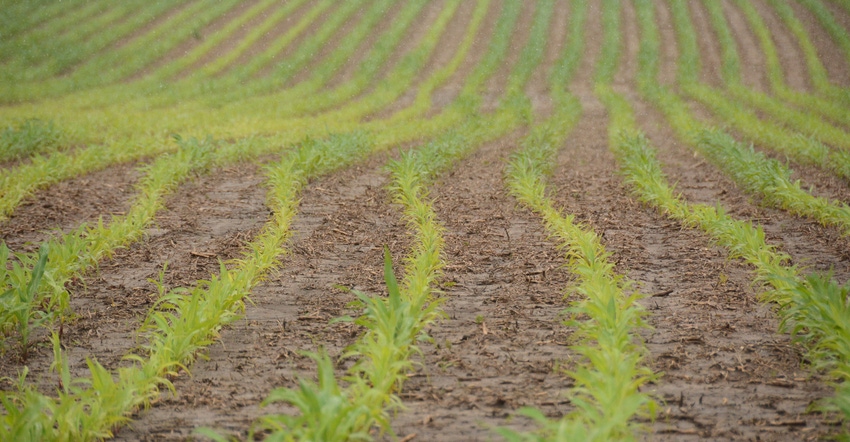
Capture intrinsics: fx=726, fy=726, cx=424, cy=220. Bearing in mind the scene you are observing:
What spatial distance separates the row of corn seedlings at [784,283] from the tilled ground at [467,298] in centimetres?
12

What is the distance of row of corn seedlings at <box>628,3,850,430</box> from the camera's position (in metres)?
3.73

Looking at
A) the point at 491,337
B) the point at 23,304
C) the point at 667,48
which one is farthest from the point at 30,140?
the point at 667,48

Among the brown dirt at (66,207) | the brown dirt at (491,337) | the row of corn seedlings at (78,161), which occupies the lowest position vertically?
the brown dirt at (491,337)

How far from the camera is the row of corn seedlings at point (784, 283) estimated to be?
3730 mm

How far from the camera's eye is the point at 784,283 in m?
4.77

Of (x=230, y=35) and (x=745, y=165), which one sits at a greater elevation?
(x=230, y=35)

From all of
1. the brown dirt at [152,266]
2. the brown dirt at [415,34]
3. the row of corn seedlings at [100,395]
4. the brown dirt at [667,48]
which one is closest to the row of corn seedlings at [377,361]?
the row of corn seedlings at [100,395]

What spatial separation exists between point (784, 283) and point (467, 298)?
210 cm

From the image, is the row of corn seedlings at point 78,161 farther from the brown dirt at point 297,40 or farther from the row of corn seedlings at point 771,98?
the row of corn seedlings at point 771,98

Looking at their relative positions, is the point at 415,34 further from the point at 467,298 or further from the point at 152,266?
the point at 467,298

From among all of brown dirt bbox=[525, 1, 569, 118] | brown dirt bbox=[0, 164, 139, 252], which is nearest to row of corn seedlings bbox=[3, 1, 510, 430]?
brown dirt bbox=[0, 164, 139, 252]

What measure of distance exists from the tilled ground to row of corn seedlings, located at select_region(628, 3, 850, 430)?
0.12 metres

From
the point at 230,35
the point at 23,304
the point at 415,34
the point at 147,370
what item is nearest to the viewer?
the point at 147,370

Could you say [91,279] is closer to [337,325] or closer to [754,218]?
[337,325]
